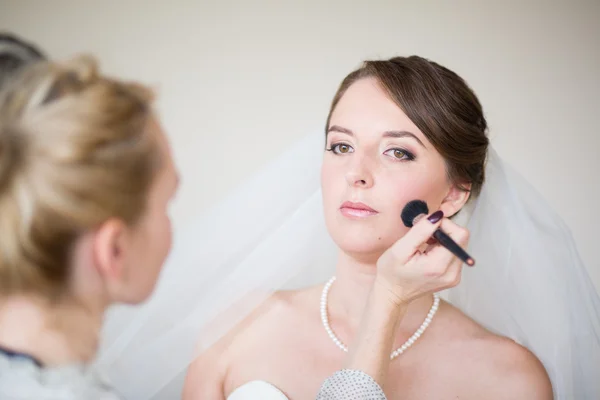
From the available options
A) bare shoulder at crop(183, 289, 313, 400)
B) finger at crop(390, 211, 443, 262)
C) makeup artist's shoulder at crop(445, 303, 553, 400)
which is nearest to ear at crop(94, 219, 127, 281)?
finger at crop(390, 211, 443, 262)

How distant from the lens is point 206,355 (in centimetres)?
130

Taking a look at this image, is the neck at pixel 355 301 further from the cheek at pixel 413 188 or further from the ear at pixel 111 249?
the ear at pixel 111 249

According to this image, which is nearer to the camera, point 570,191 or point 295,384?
point 295,384

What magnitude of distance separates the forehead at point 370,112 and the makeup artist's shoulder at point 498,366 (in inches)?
18.0

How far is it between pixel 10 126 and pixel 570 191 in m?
1.55

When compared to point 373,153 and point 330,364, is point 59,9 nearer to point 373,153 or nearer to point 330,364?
point 373,153

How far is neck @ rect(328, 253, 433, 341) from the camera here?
1.27 meters

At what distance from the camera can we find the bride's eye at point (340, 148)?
124 cm

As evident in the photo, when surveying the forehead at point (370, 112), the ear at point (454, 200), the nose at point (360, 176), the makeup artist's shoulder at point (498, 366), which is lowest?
→ the makeup artist's shoulder at point (498, 366)

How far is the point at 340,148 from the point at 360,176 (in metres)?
0.12

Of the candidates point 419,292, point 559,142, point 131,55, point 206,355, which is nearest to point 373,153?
point 419,292

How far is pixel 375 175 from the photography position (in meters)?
1.17

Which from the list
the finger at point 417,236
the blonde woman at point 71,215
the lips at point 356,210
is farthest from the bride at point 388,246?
the blonde woman at point 71,215

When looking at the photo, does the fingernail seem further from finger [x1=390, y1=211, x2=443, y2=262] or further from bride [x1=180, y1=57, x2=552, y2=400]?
bride [x1=180, y1=57, x2=552, y2=400]
